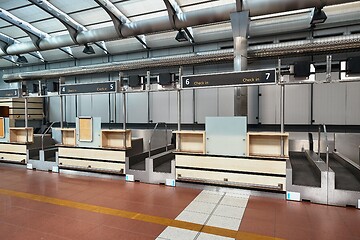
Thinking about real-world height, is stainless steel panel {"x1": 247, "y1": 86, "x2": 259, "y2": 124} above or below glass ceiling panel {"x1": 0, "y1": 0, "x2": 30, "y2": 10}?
below

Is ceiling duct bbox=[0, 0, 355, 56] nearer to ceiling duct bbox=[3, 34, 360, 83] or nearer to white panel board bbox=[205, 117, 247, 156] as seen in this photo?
ceiling duct bbox=[3, 34, 360, 83]

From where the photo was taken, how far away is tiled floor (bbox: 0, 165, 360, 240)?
109 inches

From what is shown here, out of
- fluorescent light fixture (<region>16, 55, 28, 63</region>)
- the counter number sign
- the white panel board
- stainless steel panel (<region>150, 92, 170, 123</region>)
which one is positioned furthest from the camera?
fluorescent light fixture (<region>16, 55, 28, 63</region>)

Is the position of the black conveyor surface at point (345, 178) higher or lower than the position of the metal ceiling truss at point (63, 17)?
lower

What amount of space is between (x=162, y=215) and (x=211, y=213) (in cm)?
73

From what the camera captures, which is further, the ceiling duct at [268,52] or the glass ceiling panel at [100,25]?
the glass ceiling panel at [100,25]

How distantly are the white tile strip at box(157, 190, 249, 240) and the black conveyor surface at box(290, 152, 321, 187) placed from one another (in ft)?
3.38

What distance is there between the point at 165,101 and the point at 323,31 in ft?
16.6

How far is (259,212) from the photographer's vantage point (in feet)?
11.2

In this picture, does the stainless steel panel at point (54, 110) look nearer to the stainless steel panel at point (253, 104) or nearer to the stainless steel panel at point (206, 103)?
the stainless steel panel at point (206, 103)

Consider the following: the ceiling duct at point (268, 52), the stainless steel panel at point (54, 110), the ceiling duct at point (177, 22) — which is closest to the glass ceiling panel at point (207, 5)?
the ceiling duct at point (177, 22)

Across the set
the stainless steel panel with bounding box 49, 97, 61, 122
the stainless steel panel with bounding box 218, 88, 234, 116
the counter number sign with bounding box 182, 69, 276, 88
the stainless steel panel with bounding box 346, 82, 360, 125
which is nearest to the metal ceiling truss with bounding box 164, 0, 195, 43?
the counter number sign with bounding box 182, 69, 276, 88

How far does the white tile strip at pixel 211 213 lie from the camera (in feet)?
8.91

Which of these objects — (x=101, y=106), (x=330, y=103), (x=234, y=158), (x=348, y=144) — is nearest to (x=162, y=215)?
(x=234, y=158)
